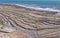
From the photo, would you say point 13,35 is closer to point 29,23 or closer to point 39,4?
point 29,23

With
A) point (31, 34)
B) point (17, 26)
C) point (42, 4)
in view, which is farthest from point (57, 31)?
point (42, 4)

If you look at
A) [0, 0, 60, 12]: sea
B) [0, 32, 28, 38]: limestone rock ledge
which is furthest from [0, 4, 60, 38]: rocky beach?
[0, 0, 60, 12]: sea

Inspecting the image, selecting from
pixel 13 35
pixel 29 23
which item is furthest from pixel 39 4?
pixel 13 35

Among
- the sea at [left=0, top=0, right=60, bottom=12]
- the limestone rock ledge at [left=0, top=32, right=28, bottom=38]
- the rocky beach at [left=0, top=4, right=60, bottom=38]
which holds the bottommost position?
the limestone rock ledge at [left=0, top=32, right=28, bottom=38]

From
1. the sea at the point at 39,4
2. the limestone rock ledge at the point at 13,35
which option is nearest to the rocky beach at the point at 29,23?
the limestone rock ledge at the point at 13,35

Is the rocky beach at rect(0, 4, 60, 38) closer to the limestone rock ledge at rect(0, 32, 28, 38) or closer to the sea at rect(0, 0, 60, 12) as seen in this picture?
the limestone rock ledge at rect(0, 32, 28, 38)

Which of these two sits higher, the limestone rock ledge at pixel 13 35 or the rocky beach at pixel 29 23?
the rocky beach at pixel 29 23

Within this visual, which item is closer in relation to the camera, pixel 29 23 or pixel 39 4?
pixel 29 23

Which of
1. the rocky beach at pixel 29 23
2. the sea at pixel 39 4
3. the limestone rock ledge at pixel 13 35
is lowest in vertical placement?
the limestone rock ledge at pixel 13 35

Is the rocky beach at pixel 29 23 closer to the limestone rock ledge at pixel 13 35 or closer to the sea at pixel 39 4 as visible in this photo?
the limestone rock ledge at pixel 13 35
